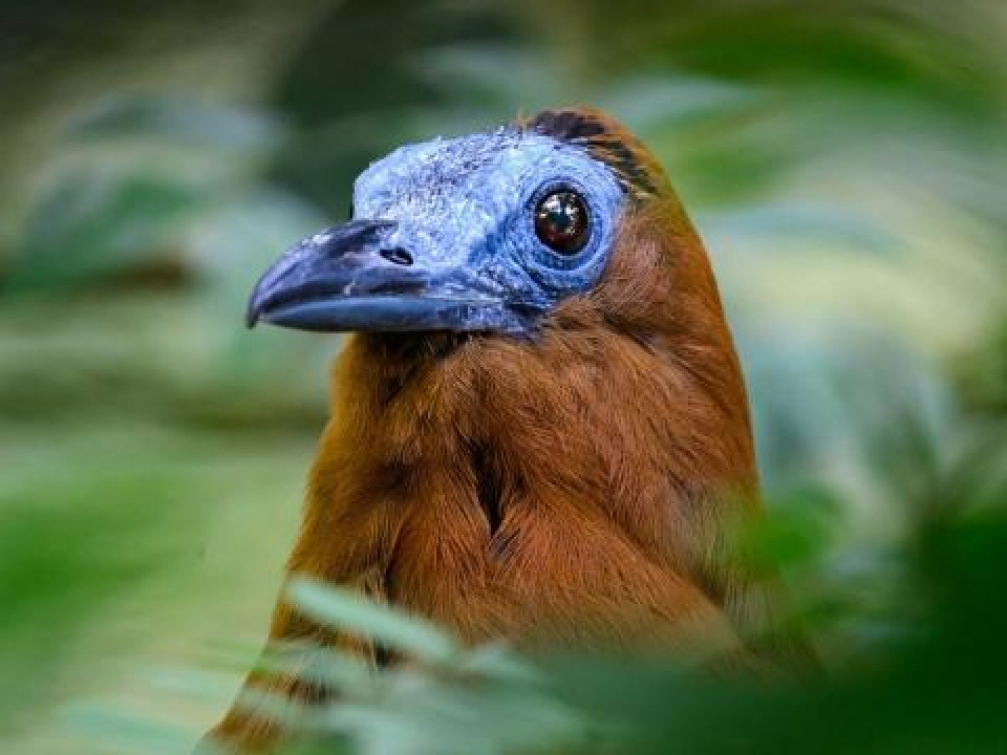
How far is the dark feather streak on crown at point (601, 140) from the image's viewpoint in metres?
2.99

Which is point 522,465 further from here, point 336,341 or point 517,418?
point 336,341

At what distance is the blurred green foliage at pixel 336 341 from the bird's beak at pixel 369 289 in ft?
0.88

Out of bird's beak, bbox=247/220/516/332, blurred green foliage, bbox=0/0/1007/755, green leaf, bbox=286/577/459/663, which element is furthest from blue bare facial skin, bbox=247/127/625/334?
green leaf, bbox=286/577/459/663

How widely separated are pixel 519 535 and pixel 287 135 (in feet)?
5.29

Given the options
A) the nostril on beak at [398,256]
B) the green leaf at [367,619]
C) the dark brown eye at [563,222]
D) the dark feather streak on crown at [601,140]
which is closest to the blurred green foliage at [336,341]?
the green leaf at [367,619]

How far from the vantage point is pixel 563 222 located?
2.93 metres

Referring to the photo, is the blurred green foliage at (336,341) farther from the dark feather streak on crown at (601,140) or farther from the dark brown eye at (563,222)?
the dark brown eye at (563,222)

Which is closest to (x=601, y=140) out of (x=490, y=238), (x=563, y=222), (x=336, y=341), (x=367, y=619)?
(x=563, y=222)

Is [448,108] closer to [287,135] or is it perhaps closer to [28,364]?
[287,135]

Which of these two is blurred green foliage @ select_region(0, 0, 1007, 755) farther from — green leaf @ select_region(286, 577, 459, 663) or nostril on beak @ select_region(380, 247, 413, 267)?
nostril on beak @ select_region(380, 247, 413, 267)

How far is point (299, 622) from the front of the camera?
93.7 inches

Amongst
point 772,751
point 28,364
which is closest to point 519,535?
point 772,751

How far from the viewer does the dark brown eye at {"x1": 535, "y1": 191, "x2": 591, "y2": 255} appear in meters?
2.88

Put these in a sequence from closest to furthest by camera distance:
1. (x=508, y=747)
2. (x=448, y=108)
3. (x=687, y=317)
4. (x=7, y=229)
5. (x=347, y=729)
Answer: (x=508, y=747) → (x=347, y=729) → (x=687, y=317) → (x=448, y=108) → (x=7, y=229)
